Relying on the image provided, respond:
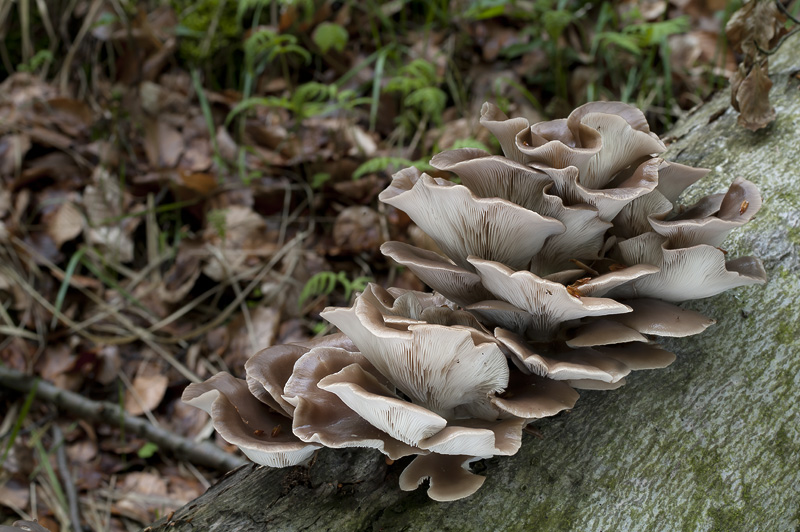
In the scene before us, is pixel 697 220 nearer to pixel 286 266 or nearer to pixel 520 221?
pixel 520 221

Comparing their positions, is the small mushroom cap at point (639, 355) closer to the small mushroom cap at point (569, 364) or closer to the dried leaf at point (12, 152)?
the small mushroom cap at point (569, 364)

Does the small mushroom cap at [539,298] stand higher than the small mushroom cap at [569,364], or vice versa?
the small mushroom cap at [539,298]

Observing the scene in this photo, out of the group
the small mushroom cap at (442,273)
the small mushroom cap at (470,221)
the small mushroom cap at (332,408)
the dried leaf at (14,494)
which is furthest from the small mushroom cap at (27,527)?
the dried leaf at (14,494)

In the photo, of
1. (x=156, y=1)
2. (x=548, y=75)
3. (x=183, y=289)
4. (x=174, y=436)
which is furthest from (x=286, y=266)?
(x=156, y=1)

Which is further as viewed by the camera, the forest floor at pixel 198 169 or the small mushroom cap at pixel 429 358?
the forest floor at pixel 198 169

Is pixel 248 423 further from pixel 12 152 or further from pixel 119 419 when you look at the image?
pixel 12 152

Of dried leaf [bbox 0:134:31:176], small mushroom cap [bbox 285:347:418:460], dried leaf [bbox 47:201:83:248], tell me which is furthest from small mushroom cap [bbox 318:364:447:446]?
dried leaf [bbox 0:134:31:176]

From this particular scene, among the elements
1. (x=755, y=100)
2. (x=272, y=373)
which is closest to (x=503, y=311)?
(x=272, y=373)
